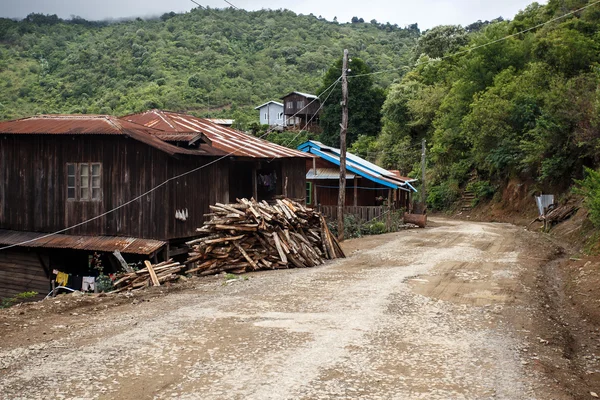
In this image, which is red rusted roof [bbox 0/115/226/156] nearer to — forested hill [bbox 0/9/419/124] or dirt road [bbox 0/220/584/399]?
dirt road [bbox 0/220/584/399]

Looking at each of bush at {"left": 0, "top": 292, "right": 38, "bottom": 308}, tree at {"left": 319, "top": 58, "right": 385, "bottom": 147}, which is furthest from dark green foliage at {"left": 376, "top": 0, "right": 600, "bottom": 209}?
bush at {"left": 0, "top": 292, "right": 38, "bottom": 308}

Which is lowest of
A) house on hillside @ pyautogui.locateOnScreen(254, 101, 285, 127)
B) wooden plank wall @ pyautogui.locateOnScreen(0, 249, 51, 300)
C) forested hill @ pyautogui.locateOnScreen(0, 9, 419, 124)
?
wooden plank wall @ pyautogui.locateOnScreen(0, 249, 51, 300)

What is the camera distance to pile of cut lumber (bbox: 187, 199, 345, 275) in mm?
16281

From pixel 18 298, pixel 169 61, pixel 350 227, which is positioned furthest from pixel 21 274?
pixel 169 61

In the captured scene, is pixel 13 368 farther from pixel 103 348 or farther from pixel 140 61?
pixel 140 61

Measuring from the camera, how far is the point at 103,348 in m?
8.31

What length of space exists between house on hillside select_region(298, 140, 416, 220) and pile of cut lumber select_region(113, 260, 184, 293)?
17594mm

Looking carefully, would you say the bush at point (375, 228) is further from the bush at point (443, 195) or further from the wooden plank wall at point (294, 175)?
the bush at point (443, 195)

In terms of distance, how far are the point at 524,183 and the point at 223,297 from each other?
3133 cm

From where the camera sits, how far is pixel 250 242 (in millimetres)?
16828

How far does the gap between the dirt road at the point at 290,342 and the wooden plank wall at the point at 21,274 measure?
311 inches

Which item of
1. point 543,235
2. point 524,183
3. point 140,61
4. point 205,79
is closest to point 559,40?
point 524,183

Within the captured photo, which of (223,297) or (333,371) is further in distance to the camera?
(223,297)

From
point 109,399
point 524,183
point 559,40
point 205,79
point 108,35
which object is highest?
point 108,35
